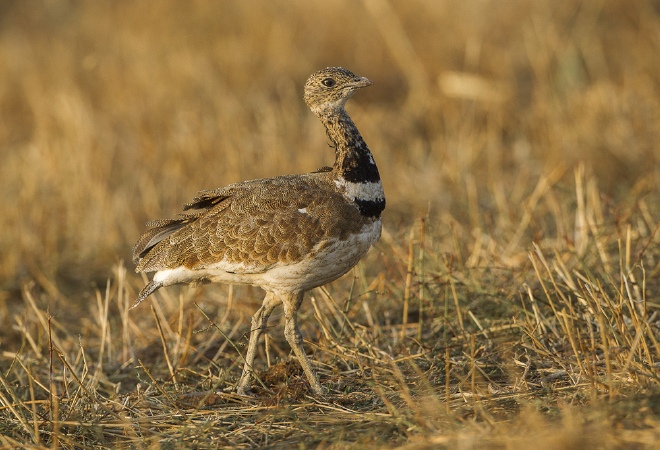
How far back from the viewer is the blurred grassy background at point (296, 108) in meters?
7.01

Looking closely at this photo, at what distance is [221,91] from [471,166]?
10.1ft

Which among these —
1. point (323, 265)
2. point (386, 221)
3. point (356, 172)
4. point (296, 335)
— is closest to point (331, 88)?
point (356, 172)

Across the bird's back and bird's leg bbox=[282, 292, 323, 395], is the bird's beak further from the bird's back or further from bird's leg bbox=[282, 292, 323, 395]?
bird's leg bbox=[282, 292, 323, 395]

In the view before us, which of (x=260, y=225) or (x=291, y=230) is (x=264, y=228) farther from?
(x=291, y=230)

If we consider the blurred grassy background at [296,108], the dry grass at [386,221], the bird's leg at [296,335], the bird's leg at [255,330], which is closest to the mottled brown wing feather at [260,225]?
the bird's leg at [296,335]

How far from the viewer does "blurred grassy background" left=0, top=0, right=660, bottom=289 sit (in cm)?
701

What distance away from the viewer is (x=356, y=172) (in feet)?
12.8

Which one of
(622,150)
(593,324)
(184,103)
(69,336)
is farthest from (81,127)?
(593,324)

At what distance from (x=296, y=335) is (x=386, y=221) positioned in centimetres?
285

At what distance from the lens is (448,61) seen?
32.1ft

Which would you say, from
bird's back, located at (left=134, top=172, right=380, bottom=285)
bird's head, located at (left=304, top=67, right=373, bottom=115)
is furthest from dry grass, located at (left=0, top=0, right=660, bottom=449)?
bird's head, located at (left=304, top=67, right=373, bottom=115)

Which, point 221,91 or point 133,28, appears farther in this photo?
point 133,28

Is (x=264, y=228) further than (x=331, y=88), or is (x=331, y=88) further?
(x=331, y=88)

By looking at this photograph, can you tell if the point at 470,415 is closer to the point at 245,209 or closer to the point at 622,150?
the point at 245,209
